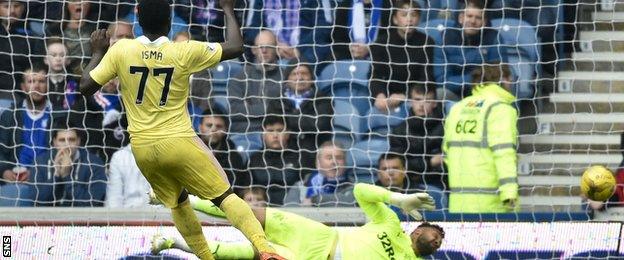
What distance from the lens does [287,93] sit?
13703mm

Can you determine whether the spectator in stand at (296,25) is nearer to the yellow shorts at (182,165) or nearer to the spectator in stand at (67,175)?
the spectator in stand at (67,175)

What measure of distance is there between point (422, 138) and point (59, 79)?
2792 millimetres

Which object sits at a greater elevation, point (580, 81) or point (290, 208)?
point (580, 81)

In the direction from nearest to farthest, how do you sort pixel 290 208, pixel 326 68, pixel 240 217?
pixel 240 217 → pixel 290 208 → pixel 326 68

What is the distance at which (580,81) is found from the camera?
46.9 ft

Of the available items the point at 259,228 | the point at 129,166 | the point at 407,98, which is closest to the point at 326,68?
the point at 407,98

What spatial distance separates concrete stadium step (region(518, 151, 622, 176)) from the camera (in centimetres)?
1398

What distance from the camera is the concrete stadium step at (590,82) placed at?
14.1 metres

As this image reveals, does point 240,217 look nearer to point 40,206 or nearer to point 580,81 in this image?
point 40,206

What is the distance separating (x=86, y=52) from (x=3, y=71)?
0.64 m

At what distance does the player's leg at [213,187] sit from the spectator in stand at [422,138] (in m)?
3.78

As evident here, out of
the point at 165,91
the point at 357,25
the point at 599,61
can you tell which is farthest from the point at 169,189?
the point at 599,61

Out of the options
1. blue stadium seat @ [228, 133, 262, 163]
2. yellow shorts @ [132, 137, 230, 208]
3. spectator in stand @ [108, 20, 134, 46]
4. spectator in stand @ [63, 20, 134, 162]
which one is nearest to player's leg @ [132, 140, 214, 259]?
yellow shorts @ [132, 137, 230, 208]

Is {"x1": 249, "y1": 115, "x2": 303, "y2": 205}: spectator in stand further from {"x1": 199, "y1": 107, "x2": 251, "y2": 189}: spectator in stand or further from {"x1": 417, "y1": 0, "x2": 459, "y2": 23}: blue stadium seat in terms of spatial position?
{"x1": 417, "y1": 0, "x2": 459, "y2": 23}: blue stadium seat
